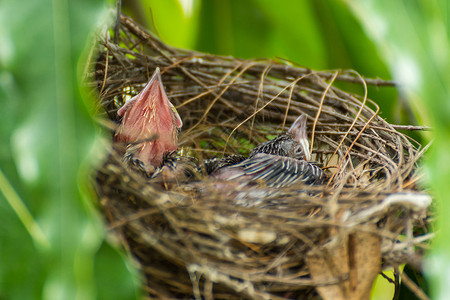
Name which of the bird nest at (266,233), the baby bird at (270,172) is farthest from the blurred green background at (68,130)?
the baby bird at (270,172)

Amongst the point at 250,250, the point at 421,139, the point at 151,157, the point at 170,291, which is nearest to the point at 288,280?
the point at 250,250

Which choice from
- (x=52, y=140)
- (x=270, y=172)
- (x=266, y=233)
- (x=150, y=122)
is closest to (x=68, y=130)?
(x=52, y=140)

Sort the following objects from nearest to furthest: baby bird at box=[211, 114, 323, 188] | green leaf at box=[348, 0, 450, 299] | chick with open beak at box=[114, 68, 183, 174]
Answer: green leaf at box=[348, 0, 450, 299] < baby bird at box=[211, 114, 323, 188] < chick with open beak at box=[114, 68, 183, 174]

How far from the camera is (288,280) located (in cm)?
78

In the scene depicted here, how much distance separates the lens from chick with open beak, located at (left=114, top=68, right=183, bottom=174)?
1310mm

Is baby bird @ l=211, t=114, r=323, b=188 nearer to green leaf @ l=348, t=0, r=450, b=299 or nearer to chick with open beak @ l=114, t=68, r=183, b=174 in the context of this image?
chick with open beak @ l=114, t=68, r=183, b=174

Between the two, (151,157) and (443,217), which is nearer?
(443,217)

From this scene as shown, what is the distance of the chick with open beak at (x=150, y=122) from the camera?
4.30ft

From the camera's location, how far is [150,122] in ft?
4.39

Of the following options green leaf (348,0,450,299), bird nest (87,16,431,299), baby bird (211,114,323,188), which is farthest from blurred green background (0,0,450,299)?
baby bird (211,114,323,188)

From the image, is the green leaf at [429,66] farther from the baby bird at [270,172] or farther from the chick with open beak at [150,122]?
the chick with open beak at [150,122]

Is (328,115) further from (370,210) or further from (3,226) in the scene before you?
(3,226)

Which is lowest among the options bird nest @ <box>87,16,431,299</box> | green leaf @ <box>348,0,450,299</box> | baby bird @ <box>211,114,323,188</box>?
bird nest @ <box>87,16,431,299</box>

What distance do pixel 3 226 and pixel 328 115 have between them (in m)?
1.10
